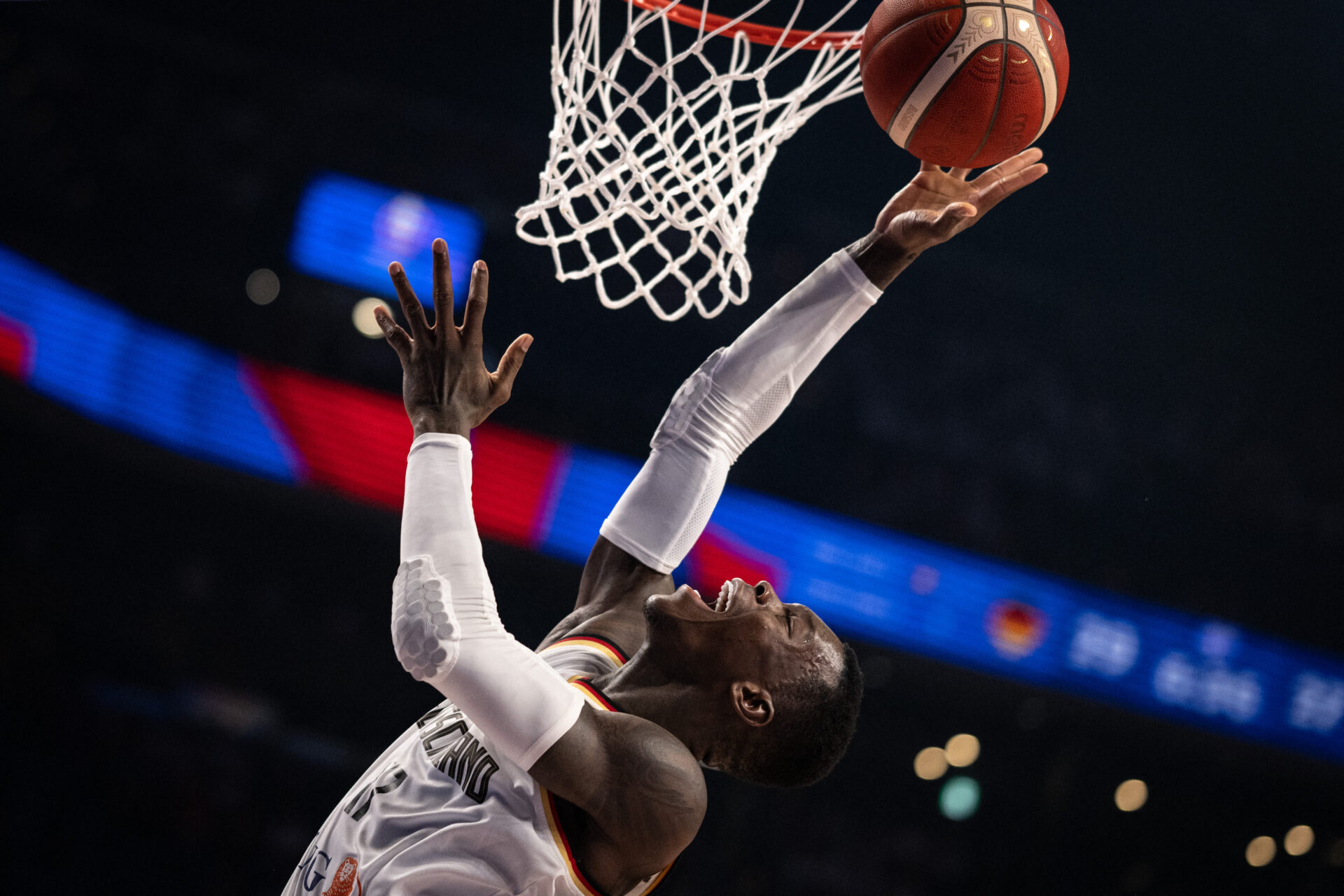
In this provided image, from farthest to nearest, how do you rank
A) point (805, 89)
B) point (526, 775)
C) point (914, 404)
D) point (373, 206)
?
point (914, 404) → point (373, 206) → point (805, 89) → point (526, 775)

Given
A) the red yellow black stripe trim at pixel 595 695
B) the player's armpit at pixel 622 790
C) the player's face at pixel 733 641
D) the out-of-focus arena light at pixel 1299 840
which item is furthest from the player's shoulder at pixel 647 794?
the out-of-focus arena light at pixel 1299 840

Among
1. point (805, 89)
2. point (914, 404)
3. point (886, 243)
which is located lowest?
point (914, 404)

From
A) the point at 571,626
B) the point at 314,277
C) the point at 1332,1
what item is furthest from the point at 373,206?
the point at 1332,1

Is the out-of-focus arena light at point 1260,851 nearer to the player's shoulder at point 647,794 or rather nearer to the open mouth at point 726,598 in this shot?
the open mouth at point 726,598

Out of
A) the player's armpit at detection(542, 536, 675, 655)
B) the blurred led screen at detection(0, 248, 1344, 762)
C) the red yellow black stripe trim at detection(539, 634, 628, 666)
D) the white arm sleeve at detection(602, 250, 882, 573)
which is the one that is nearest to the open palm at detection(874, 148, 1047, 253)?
the white arm sleeve at detection(602, 250, 882, 573)

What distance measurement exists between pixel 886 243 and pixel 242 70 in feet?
13.0

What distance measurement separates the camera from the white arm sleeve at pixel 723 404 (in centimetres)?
206

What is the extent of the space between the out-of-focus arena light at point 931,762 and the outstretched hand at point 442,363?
3959 mm

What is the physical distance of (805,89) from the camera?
8.00 feet

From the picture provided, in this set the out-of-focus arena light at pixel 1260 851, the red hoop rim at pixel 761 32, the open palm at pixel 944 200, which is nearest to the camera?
the open palm at pixel 944 200

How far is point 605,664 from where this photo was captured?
1.97 metres

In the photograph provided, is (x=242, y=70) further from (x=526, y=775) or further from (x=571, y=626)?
(x=526, y=775)

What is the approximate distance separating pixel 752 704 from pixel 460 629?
1.92 ft

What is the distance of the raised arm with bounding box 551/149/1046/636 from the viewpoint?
80.7 inches
